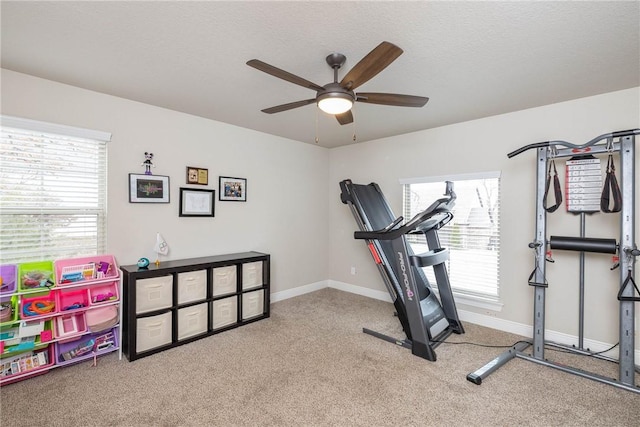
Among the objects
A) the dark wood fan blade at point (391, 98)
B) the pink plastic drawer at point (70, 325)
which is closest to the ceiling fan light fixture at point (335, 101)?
the dark wood fan blade at point (391, 98)

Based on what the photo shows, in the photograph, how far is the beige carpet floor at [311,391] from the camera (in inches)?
76.5

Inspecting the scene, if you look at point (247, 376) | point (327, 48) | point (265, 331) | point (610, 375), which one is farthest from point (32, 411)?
point (610, 375)

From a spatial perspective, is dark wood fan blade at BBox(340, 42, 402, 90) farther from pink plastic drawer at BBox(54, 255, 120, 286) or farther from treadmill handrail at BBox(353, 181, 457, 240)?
pink plastic drawer at BBox(54, 255, 120, 286)

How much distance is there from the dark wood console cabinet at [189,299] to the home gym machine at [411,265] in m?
1.40

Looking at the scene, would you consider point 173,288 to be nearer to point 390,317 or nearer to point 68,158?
point 68,158

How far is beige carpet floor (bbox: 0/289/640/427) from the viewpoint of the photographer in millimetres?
1944

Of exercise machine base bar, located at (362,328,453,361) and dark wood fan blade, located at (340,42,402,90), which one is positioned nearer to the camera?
dark wood fan blade, located at (340,42,402,90)

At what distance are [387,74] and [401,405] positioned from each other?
247 centimetres

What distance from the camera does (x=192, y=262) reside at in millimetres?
3207

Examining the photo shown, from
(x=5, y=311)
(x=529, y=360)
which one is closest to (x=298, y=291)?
(x=529, y=360)

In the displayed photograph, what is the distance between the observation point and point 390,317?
3.75 metres

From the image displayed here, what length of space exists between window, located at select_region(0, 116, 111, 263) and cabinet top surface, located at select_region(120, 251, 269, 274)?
1.46 feet

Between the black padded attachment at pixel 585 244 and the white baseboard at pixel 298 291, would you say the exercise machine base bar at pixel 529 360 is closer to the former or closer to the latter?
the black padded attachment at pixel 585 244

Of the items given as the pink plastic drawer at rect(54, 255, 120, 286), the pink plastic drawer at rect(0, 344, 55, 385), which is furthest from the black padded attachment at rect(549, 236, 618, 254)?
the pink plastic drawer at rect(0, 344, 55, 385)
